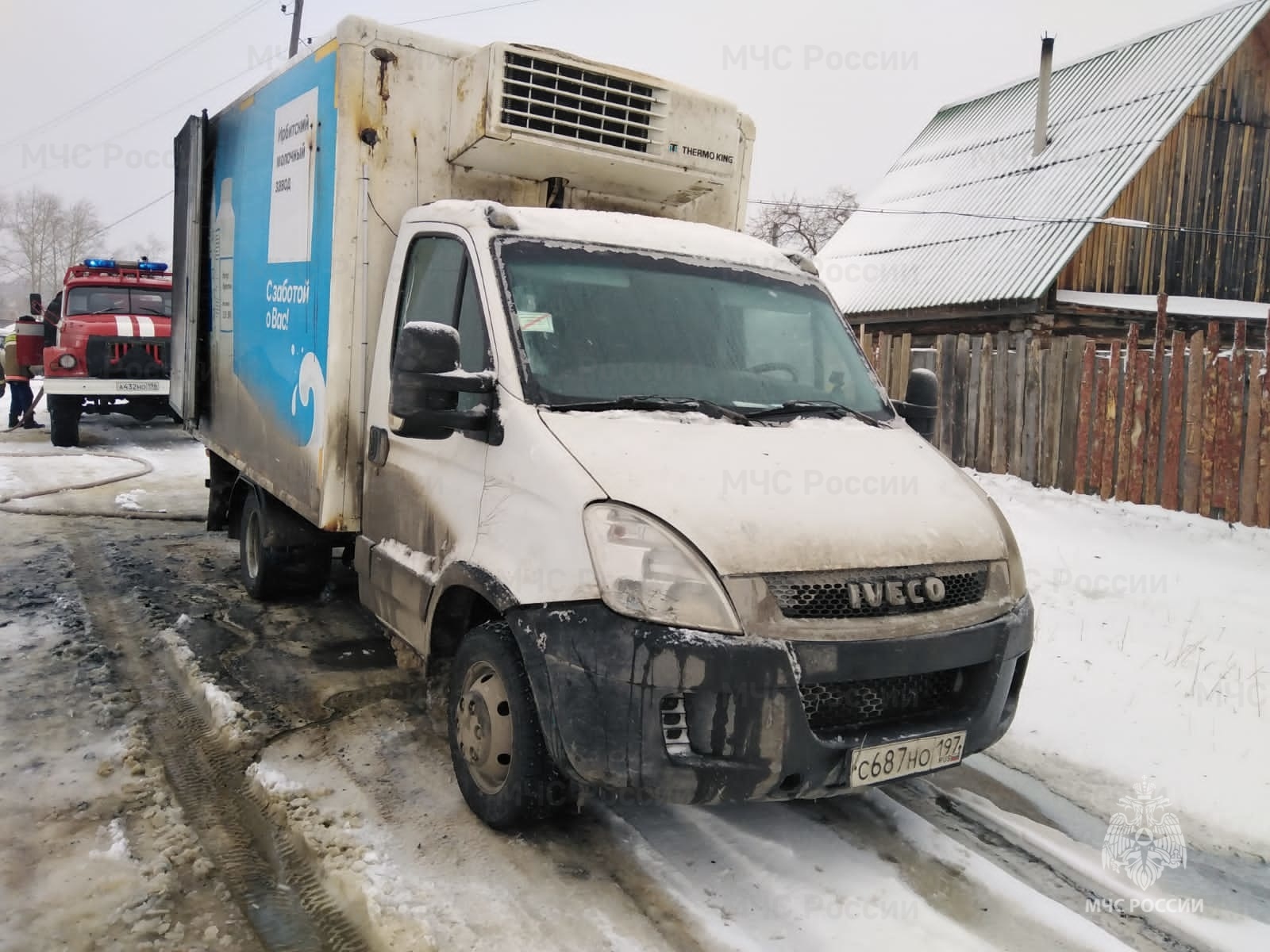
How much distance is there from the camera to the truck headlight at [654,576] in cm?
276

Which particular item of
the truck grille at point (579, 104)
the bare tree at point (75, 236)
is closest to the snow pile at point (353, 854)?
the truck grille at point (579, 104)

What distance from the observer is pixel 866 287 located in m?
20.0

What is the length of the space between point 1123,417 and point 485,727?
773 cm

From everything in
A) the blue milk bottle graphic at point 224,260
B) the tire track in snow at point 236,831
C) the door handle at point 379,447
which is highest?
the blue milk bottle graphic at point 224,260

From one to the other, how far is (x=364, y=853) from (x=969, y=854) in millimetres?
2187

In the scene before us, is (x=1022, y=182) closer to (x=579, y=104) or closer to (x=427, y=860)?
(x=579, y=104)

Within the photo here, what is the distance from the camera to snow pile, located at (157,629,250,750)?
4137 mm

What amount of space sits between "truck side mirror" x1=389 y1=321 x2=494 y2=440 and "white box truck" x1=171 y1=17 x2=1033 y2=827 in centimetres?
1

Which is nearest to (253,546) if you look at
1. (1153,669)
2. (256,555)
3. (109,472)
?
(256,555)

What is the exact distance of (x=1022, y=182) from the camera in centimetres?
1919

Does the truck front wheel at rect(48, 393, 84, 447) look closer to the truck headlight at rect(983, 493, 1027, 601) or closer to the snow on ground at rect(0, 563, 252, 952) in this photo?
the snow on ground at rect(0, 563, 252, 952)

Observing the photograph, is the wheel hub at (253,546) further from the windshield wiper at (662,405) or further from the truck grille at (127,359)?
the truck grille at (127,359)

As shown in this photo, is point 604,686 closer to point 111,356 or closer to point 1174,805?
point 1174,805

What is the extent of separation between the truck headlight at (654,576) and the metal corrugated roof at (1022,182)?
14.4 m
